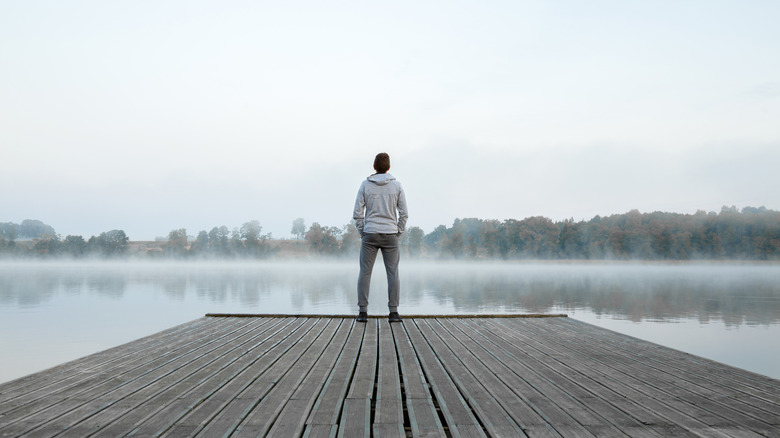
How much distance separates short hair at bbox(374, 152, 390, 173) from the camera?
5.52 m

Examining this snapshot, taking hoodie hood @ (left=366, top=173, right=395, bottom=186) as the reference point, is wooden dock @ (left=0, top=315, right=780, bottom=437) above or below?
below

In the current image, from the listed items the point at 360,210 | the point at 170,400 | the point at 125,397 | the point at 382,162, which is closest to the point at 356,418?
the point at 170,400

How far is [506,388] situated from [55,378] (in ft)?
8.97

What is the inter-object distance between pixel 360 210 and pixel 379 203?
264 millimetres

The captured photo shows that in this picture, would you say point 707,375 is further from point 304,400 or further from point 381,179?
point 381,179

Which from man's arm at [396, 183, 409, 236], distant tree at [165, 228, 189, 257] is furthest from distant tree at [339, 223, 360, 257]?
man's arm at [396, 183, 409, 236]

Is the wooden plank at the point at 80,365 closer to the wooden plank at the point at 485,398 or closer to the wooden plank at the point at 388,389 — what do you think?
the wooden plank at the point at 388,389

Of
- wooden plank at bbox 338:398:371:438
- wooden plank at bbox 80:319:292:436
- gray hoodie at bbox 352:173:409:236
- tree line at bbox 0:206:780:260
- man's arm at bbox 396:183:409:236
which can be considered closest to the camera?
wooden plank at bbox 338:398:371:438

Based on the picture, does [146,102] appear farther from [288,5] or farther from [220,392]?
[220,392]

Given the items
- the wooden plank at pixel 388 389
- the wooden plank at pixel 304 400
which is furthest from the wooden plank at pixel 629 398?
the wooden plank at pixel 304 400

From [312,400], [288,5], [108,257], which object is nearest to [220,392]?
[312,400]

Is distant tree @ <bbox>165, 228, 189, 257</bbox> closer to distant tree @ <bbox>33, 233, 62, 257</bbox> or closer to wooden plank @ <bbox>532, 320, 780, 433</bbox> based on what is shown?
distant tree @ <bbox>33, 233, 62, 257</bbox>

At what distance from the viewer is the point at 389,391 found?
8.58 ft

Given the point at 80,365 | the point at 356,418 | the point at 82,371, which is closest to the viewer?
the point at 356,418
